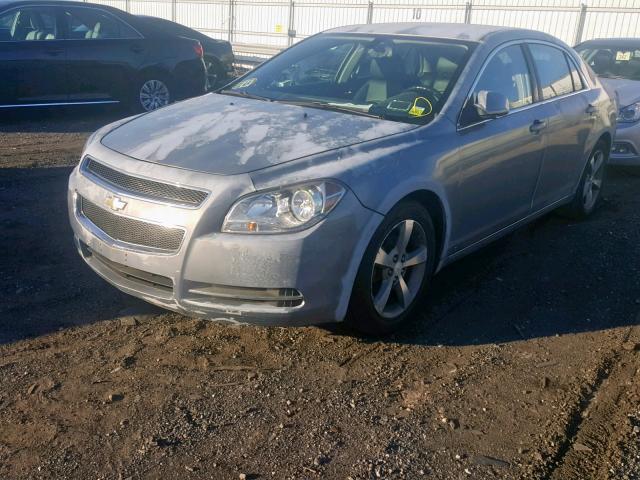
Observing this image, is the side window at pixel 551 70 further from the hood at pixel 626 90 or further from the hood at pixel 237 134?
Result: the hood at pixel 626 90

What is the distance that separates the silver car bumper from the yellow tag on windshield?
4471mm

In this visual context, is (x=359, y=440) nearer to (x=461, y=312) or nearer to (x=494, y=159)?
(x=461, y=312)

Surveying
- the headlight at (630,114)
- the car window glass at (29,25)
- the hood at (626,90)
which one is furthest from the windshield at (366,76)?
the car window glass at (29,25)

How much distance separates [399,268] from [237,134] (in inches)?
45.7

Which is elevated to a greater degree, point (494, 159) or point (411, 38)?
point (411, 38)

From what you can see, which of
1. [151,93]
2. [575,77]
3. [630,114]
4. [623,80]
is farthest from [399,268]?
[151,93]

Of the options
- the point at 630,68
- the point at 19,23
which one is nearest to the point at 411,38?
the point at 630,68

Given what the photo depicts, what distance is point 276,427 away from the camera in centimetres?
315

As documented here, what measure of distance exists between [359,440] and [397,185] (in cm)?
134

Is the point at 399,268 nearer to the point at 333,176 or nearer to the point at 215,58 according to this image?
the point at 333,176

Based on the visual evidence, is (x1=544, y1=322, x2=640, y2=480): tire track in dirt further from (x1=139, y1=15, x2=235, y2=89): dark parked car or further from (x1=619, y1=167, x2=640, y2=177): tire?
(x1=139, y1=15, x2=235, y2=89): dark parked car

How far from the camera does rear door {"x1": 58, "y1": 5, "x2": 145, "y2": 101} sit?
9.75 m

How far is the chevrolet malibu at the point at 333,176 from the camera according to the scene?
3.45 meters

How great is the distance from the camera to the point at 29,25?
948 centimetres
